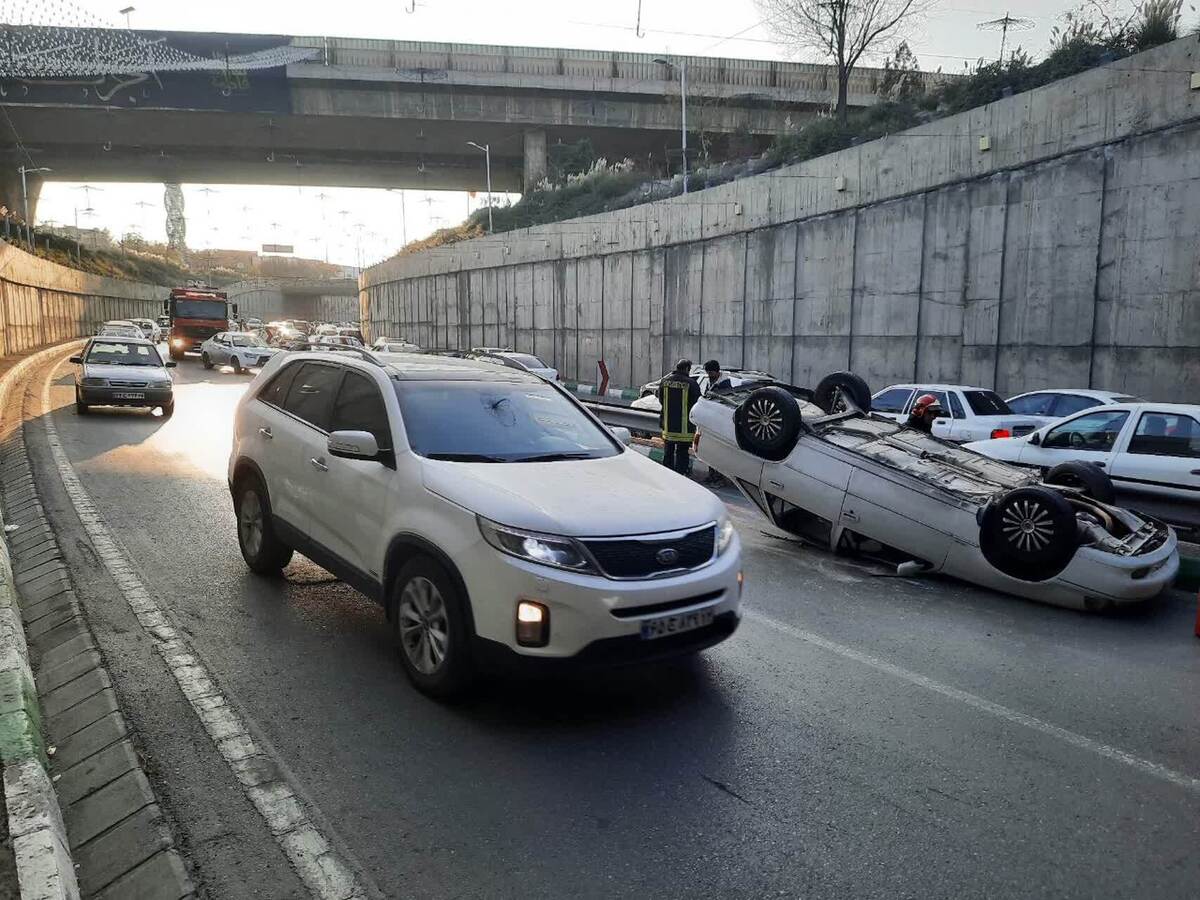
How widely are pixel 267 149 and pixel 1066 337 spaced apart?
54.6m

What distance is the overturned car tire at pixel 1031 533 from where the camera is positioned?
6607 millimetres

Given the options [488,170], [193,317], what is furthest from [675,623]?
[488,170]

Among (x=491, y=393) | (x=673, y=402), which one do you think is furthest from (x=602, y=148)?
(x=491, y=393)

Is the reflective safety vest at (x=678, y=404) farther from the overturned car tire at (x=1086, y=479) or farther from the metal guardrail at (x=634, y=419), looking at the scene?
the overturned car tire at (x=1086, y=479)

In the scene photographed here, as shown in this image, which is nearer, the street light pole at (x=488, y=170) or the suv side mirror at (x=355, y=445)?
the suv side mirror at (x=355, y=445)

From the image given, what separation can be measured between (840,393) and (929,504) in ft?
8.57

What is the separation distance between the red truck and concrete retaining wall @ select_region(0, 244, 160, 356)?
19.5 ft

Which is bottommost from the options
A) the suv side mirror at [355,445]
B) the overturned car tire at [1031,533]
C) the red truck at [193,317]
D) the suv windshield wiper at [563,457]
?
the overturned car tire at [1031,533]

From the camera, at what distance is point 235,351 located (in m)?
33.2

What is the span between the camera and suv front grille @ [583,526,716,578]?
4.18 m

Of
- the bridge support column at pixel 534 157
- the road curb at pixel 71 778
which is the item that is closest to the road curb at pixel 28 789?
the road curb at pixel 71 778

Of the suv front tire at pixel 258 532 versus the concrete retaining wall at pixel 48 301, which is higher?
the concrete retaining wall at pixel 48 301

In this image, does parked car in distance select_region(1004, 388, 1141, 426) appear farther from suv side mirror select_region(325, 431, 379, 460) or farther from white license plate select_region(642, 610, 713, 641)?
suv side mirror select_region(325, 431, 379, 460)

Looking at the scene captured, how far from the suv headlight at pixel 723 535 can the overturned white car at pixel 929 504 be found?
3119 millimetres
